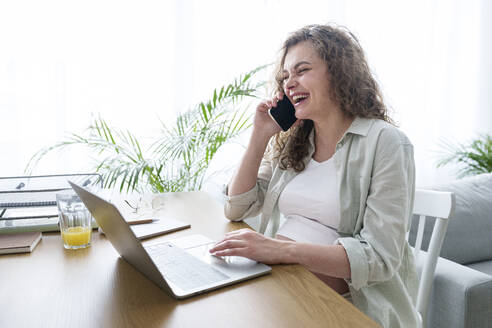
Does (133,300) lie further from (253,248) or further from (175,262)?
(253,248)

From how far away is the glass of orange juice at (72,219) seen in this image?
1000 mm

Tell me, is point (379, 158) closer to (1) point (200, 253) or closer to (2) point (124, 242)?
(1) point (200, 253)

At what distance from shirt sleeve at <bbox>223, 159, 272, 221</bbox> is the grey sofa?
680mm

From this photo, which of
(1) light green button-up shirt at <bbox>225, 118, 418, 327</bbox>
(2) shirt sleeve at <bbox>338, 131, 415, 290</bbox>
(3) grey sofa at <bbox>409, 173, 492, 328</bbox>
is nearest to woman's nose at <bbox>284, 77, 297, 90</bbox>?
(1) light green button-up shirt at <bbox>225, 118, 418, 327</bbox>

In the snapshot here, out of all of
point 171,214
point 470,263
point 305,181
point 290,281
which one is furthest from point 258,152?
point 470,263

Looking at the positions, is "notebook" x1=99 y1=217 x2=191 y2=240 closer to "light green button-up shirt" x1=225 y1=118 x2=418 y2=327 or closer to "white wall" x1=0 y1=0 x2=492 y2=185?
"light green button-up shirt" x1=225 y1=118 x2=418 y2=327

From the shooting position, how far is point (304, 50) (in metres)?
1.30

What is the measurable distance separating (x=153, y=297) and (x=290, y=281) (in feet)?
0.88

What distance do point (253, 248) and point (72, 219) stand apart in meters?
0.47

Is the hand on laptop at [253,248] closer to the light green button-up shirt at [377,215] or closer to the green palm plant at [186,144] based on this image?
the light green button-up shirt at [377,215]

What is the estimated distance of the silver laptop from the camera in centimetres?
73

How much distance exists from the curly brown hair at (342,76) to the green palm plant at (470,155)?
222cm

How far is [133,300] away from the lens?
A: 0.72 metres

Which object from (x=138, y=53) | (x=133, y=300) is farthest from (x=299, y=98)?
(x=138, y=53)
